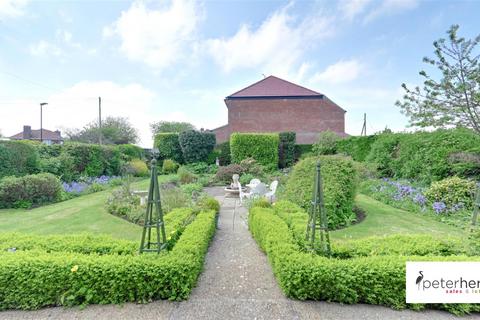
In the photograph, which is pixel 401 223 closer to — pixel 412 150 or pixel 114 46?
pixel 412 150

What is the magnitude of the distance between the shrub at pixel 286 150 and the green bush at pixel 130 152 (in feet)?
38.2

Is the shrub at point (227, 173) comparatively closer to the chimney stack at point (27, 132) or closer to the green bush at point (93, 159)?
the green bush at point (93, 159)

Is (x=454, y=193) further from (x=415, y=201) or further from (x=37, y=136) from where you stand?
(x=37, y=136)

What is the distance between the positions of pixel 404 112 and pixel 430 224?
509cm

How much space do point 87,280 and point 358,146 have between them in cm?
1427

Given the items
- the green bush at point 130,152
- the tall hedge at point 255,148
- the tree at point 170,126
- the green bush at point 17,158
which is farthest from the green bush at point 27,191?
the tree at point 170,126

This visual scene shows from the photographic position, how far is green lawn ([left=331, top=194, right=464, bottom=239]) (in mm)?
4586

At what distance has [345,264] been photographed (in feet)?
8.51

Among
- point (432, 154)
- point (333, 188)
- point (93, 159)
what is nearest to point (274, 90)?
point (432, 154)

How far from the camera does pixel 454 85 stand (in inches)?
266

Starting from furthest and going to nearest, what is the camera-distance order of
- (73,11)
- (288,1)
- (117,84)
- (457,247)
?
1. (117,84)
2. (288,1)
3. (73,11)
4. (457,247)

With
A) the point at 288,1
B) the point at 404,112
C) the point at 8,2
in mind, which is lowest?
the point at 404,112

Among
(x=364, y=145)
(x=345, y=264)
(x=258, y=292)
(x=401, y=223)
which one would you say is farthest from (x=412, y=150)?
(x=258, y=292)

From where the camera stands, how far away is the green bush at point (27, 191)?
706 centimetres
